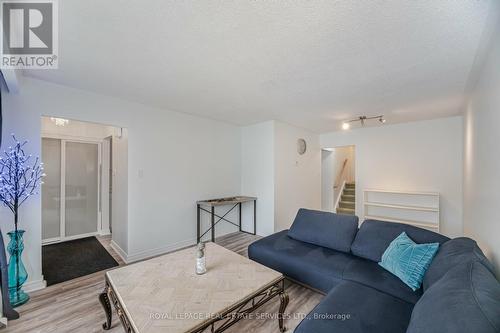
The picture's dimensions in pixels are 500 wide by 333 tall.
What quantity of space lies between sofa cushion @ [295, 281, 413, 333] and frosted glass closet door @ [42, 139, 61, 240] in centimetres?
479

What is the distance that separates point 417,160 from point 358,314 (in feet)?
13.7

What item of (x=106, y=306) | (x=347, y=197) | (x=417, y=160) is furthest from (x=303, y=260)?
(x=347, y=197)

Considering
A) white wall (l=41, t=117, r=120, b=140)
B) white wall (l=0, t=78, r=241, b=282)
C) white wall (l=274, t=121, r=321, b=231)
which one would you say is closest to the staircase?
white wall (l=274, t=121, r=321, b=231)

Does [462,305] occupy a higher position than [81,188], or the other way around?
[81,188]

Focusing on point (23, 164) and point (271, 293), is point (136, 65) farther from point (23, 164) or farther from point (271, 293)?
point (271, 293)

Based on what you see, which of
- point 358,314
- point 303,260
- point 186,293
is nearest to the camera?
point 358,314

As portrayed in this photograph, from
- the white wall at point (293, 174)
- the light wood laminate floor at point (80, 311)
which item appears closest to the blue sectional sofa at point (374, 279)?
the light wood laminate floor at point (80, 311)

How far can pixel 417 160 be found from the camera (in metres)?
4.30

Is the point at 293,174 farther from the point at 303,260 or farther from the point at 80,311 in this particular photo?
the point at 80,311

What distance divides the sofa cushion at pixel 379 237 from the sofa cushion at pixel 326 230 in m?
0.10

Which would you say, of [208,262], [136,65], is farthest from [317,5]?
[208,262]

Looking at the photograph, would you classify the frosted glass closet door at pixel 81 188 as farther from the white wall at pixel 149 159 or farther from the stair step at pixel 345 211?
the stair step at pixel 345 211

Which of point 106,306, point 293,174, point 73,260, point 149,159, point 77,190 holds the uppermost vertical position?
point 149,159

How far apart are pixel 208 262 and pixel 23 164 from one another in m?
2.38
